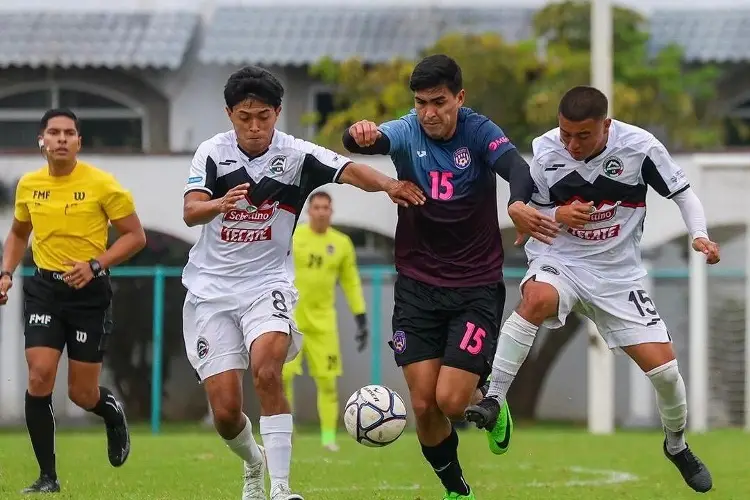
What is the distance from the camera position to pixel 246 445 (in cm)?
863

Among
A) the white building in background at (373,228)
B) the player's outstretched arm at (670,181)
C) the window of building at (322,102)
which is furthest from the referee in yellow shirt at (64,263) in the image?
the window of building at (322,102)

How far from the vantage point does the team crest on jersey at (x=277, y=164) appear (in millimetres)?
8477

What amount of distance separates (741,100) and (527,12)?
411cm

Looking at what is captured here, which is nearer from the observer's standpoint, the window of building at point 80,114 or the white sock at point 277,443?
the white sock at point 277,443

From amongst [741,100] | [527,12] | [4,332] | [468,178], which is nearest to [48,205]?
[468,178]

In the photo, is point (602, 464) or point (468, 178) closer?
point (468, 178)

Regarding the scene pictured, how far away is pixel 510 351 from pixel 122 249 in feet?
9.09

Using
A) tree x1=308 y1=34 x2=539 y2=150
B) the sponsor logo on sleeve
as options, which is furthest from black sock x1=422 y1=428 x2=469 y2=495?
tree x1=308 y1=34 x2=539 y2=150

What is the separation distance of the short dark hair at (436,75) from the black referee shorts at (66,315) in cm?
288

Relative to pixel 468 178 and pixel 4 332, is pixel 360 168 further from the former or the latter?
pixel 4 332

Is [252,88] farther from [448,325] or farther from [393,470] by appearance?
[393,470]

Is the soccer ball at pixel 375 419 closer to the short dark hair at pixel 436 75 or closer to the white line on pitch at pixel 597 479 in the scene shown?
the short dark hair at pixel 436 75

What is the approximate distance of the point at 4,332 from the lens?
20094mm

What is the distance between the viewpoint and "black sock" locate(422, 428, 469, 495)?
856 cm
